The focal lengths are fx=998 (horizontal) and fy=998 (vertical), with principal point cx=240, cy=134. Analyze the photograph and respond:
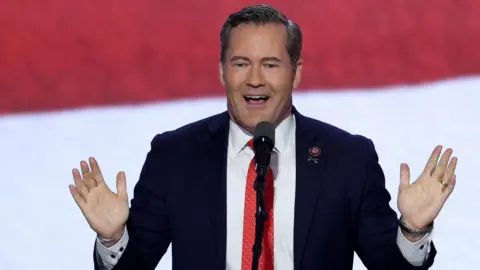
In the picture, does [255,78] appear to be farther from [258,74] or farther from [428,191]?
[428,191]

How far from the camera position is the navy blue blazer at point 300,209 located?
1998mm

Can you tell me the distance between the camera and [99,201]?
1987 millimetres

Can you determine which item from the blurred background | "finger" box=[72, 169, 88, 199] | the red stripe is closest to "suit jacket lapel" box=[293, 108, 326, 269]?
"finger" box=[72, 169, 88, 199]

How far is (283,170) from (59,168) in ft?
3.89

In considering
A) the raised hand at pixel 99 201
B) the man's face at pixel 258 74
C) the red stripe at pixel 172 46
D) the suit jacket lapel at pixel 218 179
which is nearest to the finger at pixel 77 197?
the raised hand at pixel 99 201

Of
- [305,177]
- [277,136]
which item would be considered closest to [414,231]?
[305,177]

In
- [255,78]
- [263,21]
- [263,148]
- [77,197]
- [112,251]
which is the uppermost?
[263,21]

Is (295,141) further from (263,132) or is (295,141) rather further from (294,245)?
(263,132)

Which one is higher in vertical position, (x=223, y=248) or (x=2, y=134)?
(x=2, y=134)

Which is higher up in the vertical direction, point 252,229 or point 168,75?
point 168,75

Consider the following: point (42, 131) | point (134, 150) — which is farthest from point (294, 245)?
point (42, 131)

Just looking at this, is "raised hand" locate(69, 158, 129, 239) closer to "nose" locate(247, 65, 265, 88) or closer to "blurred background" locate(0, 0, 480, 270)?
"nose" locate(247, 65, 265, 88)

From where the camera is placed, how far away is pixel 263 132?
1732 millimetres

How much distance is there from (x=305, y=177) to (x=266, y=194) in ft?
0.30
